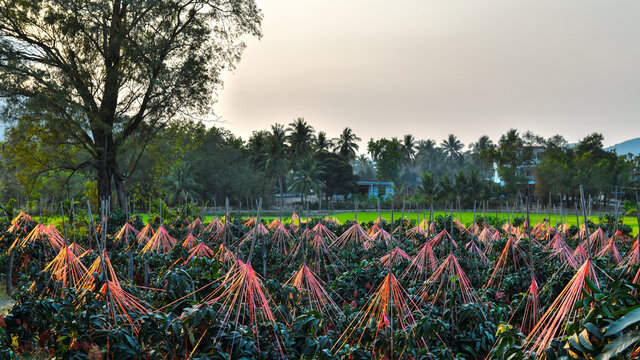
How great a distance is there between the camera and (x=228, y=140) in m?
38.9

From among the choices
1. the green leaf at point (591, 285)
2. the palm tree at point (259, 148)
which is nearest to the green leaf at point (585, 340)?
the green leaf at point (591, 285)

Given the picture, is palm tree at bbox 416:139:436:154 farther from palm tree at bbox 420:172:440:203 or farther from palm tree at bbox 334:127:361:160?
palm tree at bbox 420:172:440:203

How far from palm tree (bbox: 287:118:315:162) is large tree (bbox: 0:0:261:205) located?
24.3m

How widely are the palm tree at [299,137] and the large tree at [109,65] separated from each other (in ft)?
79.9

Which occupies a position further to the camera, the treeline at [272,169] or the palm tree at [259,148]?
the palm tree at [259,148]

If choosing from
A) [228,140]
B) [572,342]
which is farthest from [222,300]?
[228,140]

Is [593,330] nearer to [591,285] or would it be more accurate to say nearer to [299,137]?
[591,285]

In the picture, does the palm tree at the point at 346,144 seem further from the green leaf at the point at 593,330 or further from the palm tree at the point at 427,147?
the green leaf at the point at 593,330

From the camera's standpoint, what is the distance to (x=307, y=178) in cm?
3544

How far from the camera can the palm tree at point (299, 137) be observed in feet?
131

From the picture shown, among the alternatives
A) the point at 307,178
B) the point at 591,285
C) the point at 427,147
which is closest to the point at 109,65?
the point at 591,285

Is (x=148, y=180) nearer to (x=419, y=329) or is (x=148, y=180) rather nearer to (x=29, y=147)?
(x=29, y=147)

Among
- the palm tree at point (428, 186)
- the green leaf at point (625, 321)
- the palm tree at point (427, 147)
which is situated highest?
the palm tree at point (427, 147)

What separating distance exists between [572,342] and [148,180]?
673 inches
